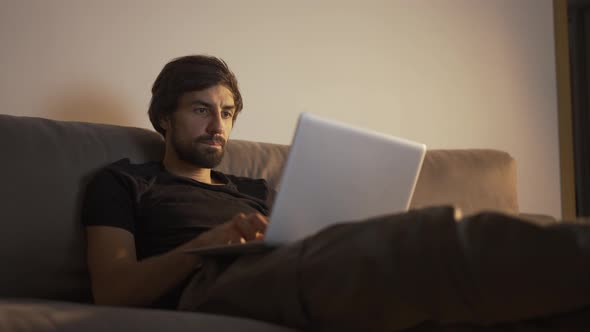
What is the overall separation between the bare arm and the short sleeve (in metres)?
0.09

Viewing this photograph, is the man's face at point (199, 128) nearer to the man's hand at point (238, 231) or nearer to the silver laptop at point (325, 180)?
the man's hand at point (238, 231)

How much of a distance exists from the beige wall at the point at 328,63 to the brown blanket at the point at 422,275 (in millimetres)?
1230

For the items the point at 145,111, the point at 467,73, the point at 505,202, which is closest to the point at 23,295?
the point at 145,111

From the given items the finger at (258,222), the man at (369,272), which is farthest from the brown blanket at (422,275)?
the finger at (258,222)

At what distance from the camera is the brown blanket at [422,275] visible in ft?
2.93

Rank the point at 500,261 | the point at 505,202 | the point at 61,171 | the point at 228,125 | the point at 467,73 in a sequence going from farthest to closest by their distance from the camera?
the point at 467,73, the point at 505,202, the point at 228,125, the point at 61,171, the point at 500,261

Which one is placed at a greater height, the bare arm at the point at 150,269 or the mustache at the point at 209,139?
the mustache at the point at 209,139

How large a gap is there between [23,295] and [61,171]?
0.91 ft

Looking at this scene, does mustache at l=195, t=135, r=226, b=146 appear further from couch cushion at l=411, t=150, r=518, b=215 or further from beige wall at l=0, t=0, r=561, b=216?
couch cushion at l=411, t=150, r=518, b=215

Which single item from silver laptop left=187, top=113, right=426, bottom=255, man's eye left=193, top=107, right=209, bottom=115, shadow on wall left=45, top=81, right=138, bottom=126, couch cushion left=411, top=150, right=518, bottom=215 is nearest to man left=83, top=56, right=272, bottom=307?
man's eye left=193, top=107, right=209, bottom=115

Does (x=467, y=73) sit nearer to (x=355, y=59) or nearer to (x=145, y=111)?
(x=355, y=59)

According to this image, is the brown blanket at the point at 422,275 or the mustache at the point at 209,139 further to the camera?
the mustache at the point at 209,139

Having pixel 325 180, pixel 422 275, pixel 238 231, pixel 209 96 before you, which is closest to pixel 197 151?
pixel 209 96

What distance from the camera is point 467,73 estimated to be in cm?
319
